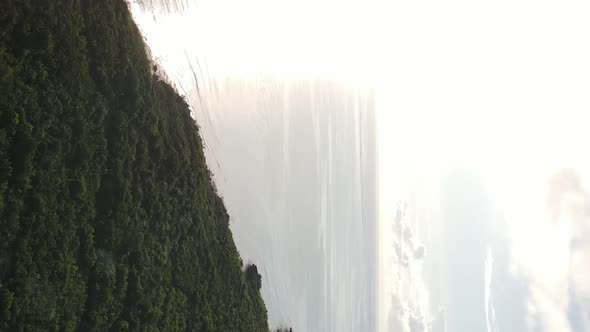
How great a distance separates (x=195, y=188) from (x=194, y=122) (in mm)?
2719

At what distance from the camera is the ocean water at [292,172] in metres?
20.8

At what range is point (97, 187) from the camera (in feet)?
51.0

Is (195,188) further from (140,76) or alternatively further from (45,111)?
(45,111)

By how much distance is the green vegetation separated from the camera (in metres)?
13.4

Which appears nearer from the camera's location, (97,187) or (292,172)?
(97,187)

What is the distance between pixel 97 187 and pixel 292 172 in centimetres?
1118

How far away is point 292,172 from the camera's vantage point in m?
25.0

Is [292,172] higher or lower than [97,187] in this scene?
higher

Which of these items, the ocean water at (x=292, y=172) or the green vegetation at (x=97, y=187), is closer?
the green vegetation at (x=97, y=187)

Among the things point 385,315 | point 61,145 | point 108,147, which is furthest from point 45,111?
point 385,315

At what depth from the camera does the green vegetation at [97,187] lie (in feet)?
44.0

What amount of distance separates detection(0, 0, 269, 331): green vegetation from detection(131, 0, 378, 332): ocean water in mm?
1535

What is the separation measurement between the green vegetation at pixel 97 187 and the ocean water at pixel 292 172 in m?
1.54

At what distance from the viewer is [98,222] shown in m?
15.6
